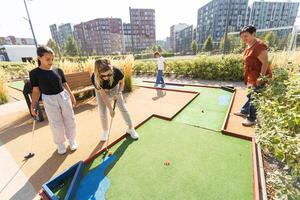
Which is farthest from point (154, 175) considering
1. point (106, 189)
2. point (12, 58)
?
point (12, 58)

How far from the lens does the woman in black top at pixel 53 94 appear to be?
2.22 meters

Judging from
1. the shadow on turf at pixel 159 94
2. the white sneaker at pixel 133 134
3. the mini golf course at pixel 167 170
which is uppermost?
the white sneaker at pixel 133 134

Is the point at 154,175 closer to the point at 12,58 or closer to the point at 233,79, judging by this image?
the point at 233,79

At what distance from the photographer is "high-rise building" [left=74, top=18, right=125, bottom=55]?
3194 inches

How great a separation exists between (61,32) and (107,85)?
363 ft

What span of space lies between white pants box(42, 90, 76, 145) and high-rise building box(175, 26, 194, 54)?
285ft

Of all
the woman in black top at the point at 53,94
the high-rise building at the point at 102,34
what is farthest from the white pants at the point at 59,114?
the high-rise building at the point at 102,34

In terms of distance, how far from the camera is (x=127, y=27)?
88438 mm

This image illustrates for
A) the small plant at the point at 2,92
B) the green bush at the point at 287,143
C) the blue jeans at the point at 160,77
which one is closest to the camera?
the green bush at the point at 287,143

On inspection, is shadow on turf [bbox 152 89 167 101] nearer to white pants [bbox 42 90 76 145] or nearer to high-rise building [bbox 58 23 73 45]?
white pants [bbox 42 90 76 145]

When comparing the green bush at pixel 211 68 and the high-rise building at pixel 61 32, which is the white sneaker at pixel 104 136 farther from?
the high-rise building at pixel 61 32

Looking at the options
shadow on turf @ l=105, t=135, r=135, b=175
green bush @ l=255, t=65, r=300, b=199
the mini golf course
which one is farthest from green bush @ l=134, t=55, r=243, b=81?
shadow on turf @ l=105, t=135, r=135, b=175

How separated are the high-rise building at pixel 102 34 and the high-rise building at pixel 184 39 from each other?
113 feet

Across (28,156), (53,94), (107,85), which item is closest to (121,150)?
(107,85)
